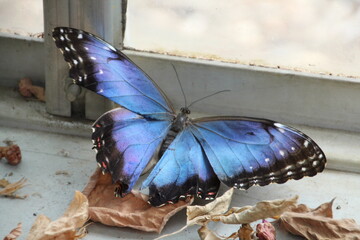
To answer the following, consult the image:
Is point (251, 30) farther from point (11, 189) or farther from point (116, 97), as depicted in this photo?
point (11, 189)

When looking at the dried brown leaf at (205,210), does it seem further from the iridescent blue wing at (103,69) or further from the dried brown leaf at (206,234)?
the iridescent blue wing at (103,69)

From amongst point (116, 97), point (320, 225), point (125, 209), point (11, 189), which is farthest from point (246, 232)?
point (11, 189)

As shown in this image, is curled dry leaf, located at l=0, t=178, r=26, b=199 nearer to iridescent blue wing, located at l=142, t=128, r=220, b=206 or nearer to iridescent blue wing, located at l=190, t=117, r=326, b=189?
iridescent blue wing, located at l=142, t=128, r=220, b=206

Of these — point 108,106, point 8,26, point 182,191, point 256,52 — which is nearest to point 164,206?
point 182,191

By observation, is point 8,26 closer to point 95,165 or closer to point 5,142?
point 5,142

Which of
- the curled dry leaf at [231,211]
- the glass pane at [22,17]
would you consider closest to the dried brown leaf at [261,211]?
the curled dry leaf at [231,211]

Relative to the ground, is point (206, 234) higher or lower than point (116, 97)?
lower
